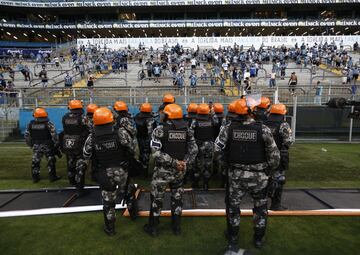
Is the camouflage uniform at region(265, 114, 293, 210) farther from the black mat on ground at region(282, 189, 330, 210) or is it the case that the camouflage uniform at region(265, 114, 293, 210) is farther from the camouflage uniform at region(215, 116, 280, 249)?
the camouflage uniform at region(215, 116, 280, 249)

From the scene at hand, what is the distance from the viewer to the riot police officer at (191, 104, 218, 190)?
270 inches

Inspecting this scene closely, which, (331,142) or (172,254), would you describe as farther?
(331,142)

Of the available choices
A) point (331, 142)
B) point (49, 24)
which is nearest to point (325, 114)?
point (331, 142)

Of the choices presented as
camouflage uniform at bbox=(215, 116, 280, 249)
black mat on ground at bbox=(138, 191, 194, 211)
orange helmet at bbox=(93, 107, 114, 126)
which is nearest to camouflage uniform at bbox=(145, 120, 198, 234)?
camouflage uniform at bbox=(215, 116, 280, 249)

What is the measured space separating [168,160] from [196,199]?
6.57 feet

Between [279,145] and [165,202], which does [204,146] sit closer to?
[165,202]

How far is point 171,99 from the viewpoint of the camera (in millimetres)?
7367

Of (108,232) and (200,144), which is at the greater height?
(200,144)

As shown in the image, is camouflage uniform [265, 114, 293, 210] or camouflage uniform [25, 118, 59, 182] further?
camouflage uniform [25, 118, 59, 182]

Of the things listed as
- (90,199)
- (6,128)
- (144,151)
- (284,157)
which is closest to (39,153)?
(90,199)

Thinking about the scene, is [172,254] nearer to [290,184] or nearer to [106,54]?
[290,184]

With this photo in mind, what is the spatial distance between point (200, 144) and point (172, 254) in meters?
2.99

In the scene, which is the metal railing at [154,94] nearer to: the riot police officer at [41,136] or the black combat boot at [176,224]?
the riot police officer at [41,136]

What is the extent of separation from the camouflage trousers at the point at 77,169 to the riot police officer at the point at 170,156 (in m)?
2.33
